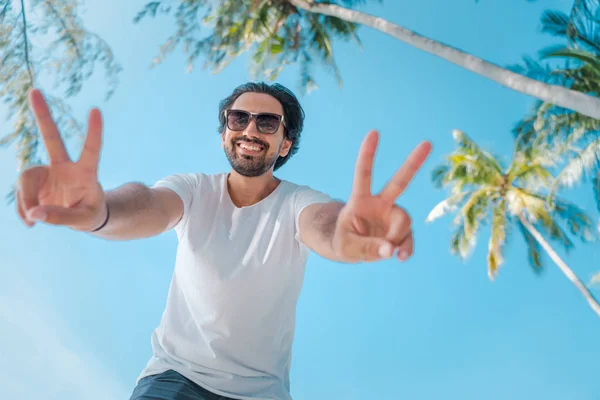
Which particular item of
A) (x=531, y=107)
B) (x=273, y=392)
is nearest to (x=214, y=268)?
(x=273, y=392)

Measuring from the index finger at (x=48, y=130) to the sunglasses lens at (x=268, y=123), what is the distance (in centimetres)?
133

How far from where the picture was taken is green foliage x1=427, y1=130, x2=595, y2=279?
1595cm

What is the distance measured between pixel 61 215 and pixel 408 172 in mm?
1322

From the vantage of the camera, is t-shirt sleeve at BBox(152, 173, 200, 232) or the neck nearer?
t-shirt sleeve at BBox(152, 173, 200, 232)

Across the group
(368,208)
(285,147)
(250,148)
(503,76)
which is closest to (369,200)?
(368,208)

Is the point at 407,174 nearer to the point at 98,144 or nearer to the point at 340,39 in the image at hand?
the point at 98,144

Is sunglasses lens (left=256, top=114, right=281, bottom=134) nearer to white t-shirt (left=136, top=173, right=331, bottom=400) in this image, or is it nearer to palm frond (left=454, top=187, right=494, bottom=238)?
white t-shirt (left=136, top=173, right=331, bottom=400)

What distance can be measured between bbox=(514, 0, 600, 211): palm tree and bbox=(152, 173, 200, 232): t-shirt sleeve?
29.9 ft

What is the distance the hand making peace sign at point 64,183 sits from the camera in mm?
1947

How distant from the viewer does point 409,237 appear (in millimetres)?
1973

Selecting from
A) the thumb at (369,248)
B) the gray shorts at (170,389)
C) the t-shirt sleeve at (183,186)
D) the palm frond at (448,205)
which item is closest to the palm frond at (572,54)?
the palm frond at (448,205)

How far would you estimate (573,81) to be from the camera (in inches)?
456

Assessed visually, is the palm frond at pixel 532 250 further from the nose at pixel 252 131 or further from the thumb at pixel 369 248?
the thumb at pixel 369 248

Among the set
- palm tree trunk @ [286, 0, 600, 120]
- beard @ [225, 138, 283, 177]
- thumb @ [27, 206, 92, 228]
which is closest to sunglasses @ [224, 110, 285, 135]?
beard @ [225, 138, 283, 177]
